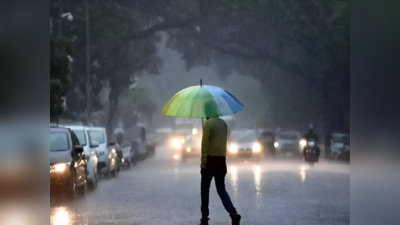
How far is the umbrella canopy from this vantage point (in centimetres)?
1211

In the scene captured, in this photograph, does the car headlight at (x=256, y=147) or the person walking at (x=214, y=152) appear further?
the car headlight at (x=256, y=147)

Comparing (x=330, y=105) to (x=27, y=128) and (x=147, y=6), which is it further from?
(x=27, y=128)

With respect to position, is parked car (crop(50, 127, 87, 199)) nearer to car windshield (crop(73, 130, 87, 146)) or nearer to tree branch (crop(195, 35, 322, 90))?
car windshield (crop(73, 130, 87, 146))

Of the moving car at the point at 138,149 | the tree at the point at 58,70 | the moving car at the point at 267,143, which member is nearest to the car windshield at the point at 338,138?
the moving car at the point at 267,143

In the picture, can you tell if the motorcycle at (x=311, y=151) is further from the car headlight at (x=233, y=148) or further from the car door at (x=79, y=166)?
the car door at (x=79, y=166)

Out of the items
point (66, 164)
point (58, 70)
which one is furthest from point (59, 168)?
point (58, 70)

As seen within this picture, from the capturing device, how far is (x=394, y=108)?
9836 mm

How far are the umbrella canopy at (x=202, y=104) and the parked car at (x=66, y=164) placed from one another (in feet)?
20.4

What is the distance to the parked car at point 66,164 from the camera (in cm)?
1792

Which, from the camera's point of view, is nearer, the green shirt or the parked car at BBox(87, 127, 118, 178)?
the green shirt

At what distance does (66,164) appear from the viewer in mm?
18141

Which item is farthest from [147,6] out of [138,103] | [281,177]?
[138,103]

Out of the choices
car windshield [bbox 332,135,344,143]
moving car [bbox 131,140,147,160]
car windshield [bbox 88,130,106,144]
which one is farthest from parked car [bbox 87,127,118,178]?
car windshield [bbox 332,135,344,143]

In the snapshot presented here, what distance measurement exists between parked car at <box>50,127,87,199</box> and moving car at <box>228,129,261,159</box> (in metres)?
21.6
